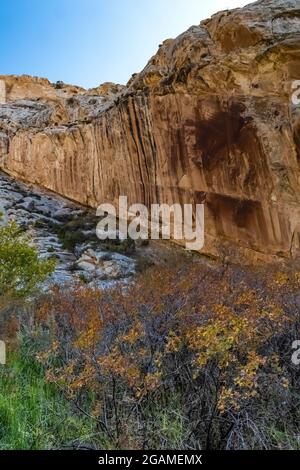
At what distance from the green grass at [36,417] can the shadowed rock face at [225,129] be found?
12353mm

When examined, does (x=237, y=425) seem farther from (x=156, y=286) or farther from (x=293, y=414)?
(x=156, y=286)

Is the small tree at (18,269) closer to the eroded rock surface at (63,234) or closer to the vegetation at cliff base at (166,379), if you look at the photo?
the eroded rock surface at (63,234)

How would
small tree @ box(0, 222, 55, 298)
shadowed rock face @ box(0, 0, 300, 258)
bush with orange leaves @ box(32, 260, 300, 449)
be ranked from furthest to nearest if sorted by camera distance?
shadowed rock face @ box(0, 0, 300, 258)
small tree @ box(0, 222, 55, 298)
bush with orange leaves @ box(32, 260, 300, 449)

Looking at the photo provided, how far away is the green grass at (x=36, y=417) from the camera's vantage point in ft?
12.7

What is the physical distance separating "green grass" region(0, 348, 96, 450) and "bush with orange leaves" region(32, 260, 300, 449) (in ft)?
0.63

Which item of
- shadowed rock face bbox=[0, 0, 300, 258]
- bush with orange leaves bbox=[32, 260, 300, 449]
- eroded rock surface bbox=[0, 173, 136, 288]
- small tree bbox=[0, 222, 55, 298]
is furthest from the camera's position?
eroded rock surface bbox=[0, 173, 136, 288]

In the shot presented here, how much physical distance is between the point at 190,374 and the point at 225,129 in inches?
534

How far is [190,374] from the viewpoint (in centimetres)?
472

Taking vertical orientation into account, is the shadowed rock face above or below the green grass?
above

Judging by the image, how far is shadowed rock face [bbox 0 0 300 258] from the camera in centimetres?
1506

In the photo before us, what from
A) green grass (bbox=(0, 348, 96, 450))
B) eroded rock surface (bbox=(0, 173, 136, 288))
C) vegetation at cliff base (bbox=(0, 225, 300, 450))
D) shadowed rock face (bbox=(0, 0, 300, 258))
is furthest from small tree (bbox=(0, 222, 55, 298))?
shadowed rock face (bbox=(0, 0, 300, 258))

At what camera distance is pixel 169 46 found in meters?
18.9

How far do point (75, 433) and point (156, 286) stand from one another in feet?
14.3

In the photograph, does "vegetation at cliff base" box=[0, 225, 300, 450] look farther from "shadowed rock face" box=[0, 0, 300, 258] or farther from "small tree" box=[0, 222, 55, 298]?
"shadowed rock face" box=[0, 0, 300, 258]
